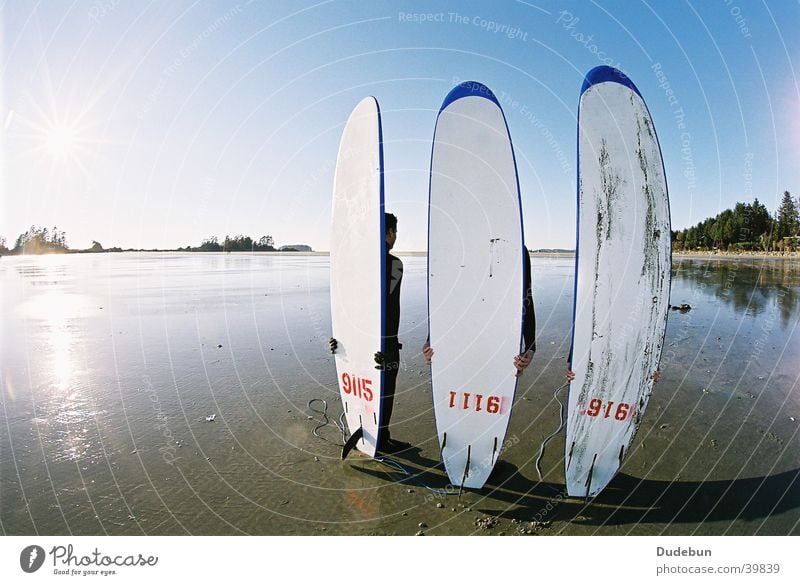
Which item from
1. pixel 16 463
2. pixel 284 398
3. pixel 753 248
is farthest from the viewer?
pixel 753 248

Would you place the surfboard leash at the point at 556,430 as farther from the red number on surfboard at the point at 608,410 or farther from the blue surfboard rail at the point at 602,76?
the blue surfboard rail at the point at 602,76

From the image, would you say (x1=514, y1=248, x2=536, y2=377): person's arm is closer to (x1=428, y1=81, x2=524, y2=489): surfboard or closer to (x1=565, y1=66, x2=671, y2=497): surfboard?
(x1=428, y1=81, x2=524, y2=489): surfboard

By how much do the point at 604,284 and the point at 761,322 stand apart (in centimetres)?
751

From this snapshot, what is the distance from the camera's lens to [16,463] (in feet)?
10.9

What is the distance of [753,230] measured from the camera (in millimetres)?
33562

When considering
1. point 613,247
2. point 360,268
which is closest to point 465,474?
point 360,268

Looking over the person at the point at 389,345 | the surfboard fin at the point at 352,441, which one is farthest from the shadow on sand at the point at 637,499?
the person at the point at 389,345

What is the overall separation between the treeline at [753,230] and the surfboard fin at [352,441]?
108ft

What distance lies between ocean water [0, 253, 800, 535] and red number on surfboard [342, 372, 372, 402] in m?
0.46

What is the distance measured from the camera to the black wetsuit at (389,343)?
3648 mm

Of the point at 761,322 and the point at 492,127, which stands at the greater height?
the point at 492,127

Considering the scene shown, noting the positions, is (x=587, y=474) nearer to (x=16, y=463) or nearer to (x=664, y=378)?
(x=664, y=378)
